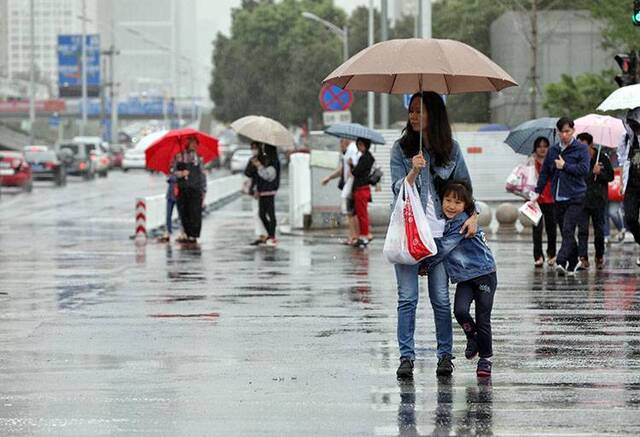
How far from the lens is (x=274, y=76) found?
103m

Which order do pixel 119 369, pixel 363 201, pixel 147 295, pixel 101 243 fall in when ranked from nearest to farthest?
pixel 119 369, pixel 147 295, pixel 363 201, pixel 101 243

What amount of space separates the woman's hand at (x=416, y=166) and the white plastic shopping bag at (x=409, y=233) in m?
0.05

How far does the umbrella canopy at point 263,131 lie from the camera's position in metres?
23.5

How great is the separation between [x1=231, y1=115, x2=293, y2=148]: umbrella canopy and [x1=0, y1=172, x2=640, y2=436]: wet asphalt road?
3.11 m

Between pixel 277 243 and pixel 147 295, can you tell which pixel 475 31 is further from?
pixel 147 295

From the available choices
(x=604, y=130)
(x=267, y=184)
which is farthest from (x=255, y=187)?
(x=604, y=130)

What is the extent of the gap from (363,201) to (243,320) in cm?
1048

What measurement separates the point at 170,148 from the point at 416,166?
1645 centimetres

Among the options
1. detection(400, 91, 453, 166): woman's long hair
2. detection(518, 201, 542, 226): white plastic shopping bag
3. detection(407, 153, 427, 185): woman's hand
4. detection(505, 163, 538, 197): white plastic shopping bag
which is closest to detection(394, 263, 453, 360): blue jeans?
detection(407, 153, 427, 185): woman's hand

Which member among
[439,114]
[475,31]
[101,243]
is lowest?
[101,243]

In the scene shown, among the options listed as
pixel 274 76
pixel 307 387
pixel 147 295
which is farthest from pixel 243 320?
pixel 274 76

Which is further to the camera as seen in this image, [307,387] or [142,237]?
[142,237]

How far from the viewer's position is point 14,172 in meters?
52.8

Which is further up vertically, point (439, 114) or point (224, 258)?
point (439, 114)
